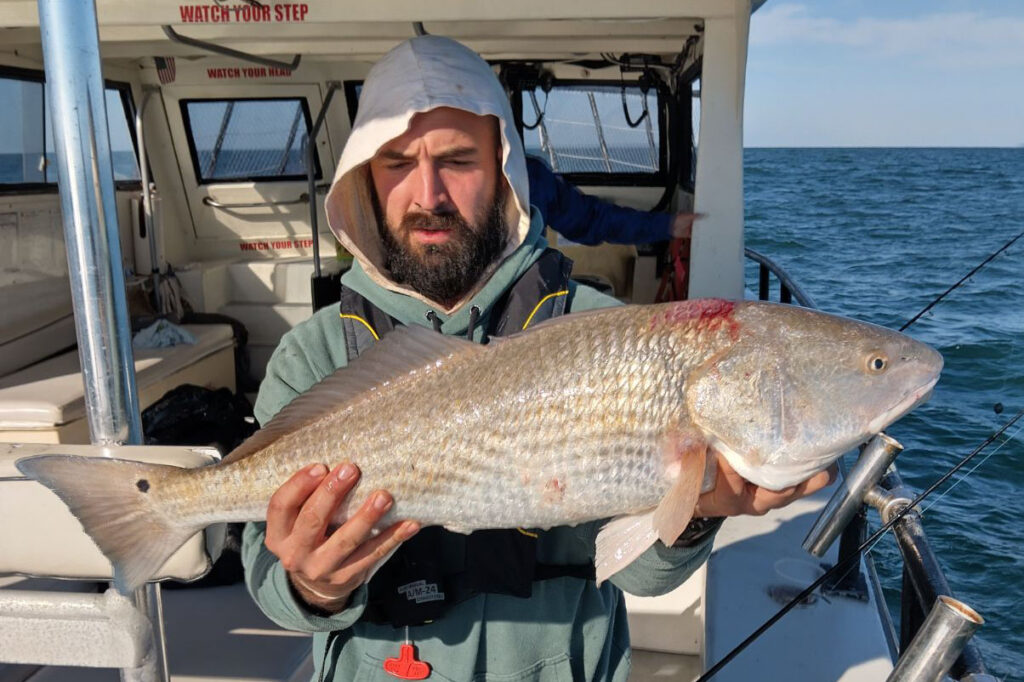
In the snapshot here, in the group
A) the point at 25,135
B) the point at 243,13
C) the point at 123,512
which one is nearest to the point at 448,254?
the point at 123,512

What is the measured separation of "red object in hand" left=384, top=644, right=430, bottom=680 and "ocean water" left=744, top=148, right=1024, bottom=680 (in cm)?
197

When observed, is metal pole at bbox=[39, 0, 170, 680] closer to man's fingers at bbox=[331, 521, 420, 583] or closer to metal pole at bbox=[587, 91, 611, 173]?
man's fingers at bbox=[331, 521, 420, 583]

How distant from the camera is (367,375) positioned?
6.67 feet

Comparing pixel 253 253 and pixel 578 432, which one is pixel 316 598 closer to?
pixel 578 432

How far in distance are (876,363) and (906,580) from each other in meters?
1.13

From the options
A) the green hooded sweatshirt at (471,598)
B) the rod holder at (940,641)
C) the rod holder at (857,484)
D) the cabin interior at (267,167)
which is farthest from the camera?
the cabin interior at (267,167)

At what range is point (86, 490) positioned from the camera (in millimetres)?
1856

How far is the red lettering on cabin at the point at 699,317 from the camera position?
1.97m

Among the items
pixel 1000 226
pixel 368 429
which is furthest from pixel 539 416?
pixel 1000 226

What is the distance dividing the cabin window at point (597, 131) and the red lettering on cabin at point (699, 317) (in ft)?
21.8

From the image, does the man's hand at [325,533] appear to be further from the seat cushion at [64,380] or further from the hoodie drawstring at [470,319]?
the seat cushion at [64,380]

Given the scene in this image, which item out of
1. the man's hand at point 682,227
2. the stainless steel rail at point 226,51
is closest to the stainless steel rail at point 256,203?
the stainless steel rail at point 226,51

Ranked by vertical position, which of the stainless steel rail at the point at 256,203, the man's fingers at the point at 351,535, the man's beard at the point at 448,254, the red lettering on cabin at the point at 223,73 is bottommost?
the man's fingers at the point at 351,535

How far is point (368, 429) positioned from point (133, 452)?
536mm
